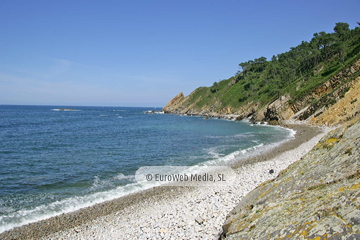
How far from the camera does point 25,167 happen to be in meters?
24.3

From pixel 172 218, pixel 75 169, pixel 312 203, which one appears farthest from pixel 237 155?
pixel 312 203

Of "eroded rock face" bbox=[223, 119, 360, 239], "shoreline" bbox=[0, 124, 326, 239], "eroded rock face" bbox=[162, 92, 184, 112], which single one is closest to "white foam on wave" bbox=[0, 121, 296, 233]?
"shoreline" bbox=[0, 124, 326, 239]

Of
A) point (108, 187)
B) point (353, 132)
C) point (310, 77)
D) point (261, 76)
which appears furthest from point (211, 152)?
point (261, 76)

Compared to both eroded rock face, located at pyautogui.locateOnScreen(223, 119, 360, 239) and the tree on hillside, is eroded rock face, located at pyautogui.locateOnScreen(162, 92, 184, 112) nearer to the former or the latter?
the tree on hillside

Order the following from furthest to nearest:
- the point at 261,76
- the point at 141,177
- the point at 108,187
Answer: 1. the point at 261,76
2. the point at 141,177
3. the point at 108,187

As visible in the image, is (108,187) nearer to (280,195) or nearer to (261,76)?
(280,195)

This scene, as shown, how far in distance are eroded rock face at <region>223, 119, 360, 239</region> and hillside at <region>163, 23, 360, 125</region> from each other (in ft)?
140

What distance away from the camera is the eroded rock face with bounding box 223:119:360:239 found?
440cm

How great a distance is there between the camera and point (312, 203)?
539 cm

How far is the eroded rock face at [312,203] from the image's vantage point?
14.4 ft

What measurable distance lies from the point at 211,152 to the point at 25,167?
21267 mm

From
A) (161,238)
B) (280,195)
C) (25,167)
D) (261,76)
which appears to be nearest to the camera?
(280,195)

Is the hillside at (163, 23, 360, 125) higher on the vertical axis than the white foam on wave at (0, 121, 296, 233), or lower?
higher

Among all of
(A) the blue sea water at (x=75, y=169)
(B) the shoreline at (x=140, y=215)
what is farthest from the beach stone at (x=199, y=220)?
(A) the blue sea water at (x=75, y=169)
